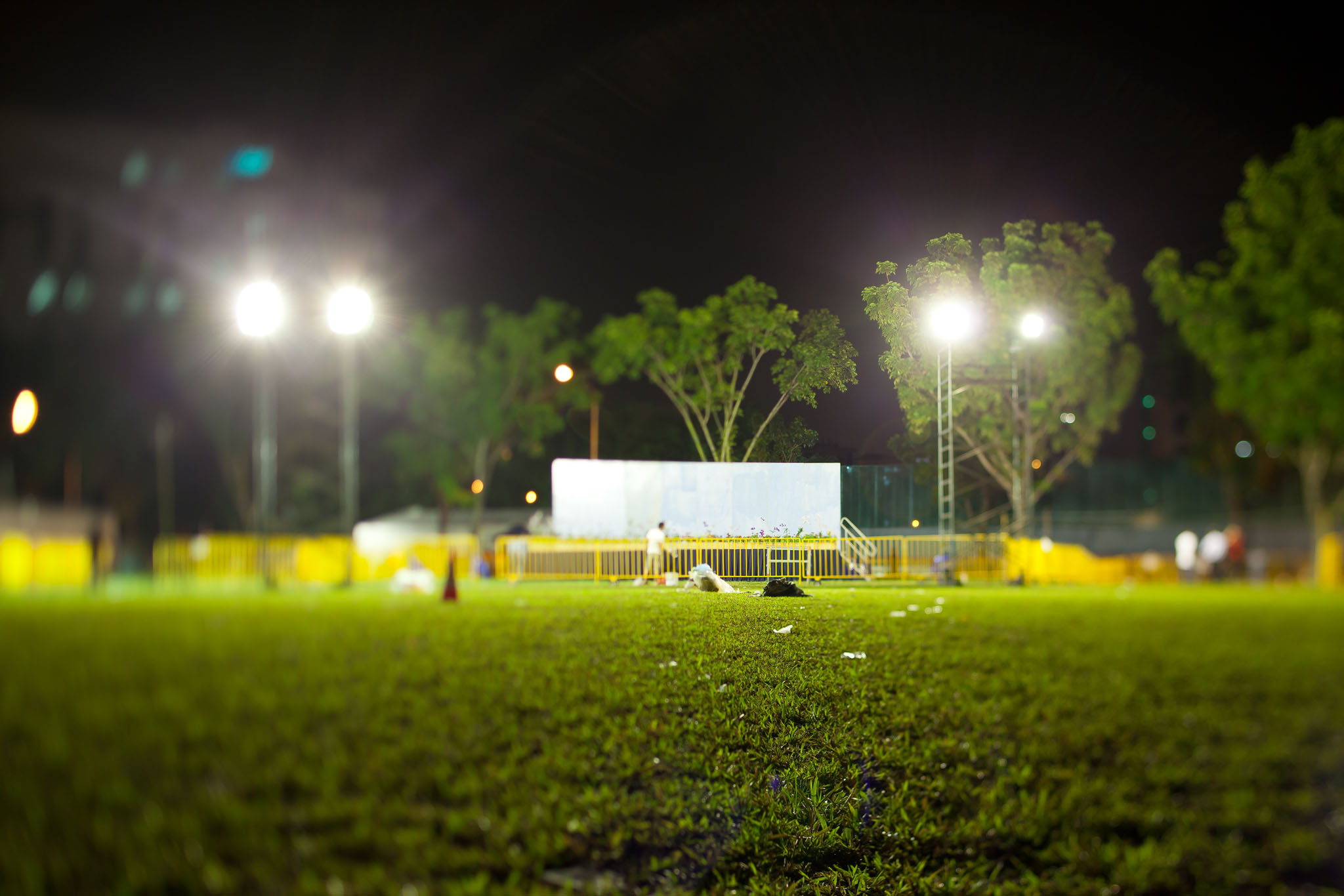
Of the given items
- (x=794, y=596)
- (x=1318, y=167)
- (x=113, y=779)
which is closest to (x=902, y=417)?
(x=794, y=596)

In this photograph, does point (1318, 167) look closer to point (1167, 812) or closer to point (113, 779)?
point (1167, 812)

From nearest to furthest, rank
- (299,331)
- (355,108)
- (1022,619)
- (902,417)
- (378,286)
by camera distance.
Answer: (299,331) < (378,286) < (355,108) < (902,417) < (1022,619)

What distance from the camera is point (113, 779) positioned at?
2.33 meters

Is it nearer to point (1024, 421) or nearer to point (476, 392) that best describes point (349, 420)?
point (476, 392)

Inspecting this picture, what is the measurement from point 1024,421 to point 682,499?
76.5 inches

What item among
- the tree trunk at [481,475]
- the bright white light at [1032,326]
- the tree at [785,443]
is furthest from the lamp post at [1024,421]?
the tree trunk at [481,475]

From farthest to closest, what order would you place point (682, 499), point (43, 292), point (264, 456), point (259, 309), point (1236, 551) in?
point (1236, 551), point (682, 499), point (264, 456), point (259, 309), point (43, 292)

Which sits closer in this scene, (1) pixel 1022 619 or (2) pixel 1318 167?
(2) pixel 1318 167

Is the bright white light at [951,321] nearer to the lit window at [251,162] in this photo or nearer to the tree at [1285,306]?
the tree at [1285,306]

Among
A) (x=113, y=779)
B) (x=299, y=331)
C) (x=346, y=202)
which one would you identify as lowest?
(x=113, y=779)

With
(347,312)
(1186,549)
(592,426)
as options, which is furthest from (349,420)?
(1186,549)

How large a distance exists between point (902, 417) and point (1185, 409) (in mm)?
1413

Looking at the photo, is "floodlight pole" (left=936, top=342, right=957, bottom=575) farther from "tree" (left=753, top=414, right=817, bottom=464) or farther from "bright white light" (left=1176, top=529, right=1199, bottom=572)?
"bright white light" (left=1176, top=529, right=1199, bottom=572)

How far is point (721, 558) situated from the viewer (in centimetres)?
398
